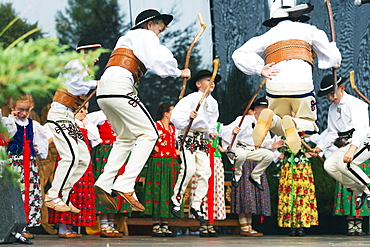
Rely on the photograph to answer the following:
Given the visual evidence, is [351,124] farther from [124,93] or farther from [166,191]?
[124,93]

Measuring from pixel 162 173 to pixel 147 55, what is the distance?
2.52 metres

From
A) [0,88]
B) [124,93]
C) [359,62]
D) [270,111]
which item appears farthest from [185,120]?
[0,88]

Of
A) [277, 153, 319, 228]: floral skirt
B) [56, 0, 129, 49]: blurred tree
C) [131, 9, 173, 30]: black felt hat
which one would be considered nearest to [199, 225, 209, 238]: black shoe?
[277, 153, 319, 228]: floral skirt

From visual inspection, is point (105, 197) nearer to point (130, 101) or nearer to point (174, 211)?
point (130, 101)

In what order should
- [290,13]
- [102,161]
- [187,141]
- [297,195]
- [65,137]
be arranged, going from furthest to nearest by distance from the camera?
[297,195] < [102,161] < [187,141] < [65,137] < [290,13]

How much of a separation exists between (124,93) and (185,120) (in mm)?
1835

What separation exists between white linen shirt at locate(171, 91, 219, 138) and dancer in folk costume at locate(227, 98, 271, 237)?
0.81m

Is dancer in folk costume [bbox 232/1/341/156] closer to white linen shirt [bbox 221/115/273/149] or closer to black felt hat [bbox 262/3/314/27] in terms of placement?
black felt hat [bbox 262/3/314/27]

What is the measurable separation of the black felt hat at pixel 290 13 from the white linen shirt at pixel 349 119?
1.60 m

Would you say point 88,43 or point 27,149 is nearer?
point 27,149

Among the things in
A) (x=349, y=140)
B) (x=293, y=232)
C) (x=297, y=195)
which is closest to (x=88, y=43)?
(x=349, y=140)

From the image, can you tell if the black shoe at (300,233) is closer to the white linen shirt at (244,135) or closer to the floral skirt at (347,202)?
the floral skirt at (347,202)

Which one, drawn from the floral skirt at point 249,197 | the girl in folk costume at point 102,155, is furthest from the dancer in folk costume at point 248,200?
the girl in folk costume at point 102,155

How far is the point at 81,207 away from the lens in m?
6.34
